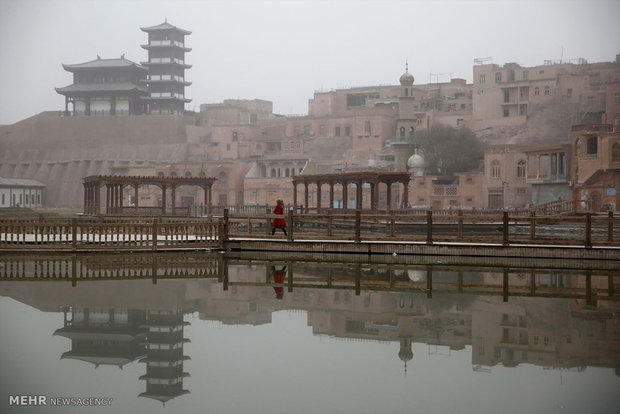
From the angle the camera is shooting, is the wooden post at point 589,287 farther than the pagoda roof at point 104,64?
No

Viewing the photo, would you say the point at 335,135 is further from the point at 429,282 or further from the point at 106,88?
the point at 429,282

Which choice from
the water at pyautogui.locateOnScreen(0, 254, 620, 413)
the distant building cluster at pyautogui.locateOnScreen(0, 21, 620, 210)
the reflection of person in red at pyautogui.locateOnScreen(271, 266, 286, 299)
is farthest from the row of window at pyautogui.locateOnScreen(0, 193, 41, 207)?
the water at pyautogui.locateOnScreen(0, 254, 620, 413)

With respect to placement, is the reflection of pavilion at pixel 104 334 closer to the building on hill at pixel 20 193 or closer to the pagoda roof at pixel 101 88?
the building on hill at pixel 20 193

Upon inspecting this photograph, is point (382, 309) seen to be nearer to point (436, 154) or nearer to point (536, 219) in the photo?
point (536, 219)

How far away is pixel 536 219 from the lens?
19.7 meters

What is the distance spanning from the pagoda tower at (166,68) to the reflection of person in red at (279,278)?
255 ft

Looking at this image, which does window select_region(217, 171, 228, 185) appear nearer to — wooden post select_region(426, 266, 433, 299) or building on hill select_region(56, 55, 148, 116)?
building on hill select_region(56, 55, 148, 116)

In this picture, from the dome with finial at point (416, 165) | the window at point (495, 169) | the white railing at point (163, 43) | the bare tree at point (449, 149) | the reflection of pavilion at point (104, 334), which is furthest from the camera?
the white railing at point (163, 43)

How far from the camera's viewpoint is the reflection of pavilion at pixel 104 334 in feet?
29.1

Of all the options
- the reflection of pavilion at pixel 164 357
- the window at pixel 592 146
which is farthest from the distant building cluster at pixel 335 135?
the reflection of pavilion at pixel 164 357

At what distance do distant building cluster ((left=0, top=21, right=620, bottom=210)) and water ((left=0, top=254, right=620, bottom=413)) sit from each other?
3051 cm

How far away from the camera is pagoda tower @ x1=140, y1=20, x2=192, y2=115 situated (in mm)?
90750

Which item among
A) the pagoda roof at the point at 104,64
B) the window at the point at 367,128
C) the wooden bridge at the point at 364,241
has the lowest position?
the wooden bridge at the point at 364,241

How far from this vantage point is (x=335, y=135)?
261 feet
